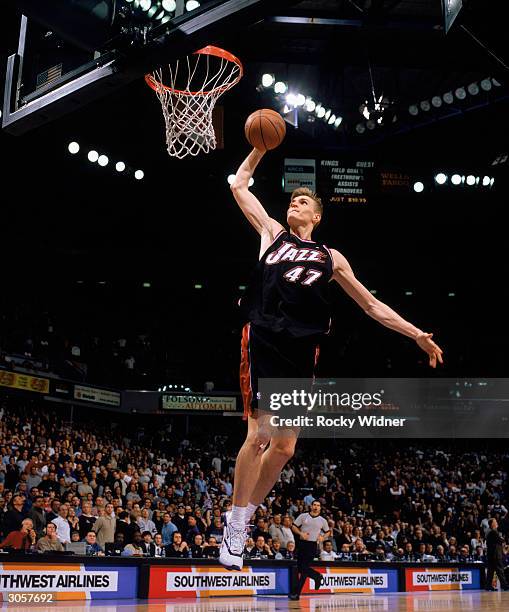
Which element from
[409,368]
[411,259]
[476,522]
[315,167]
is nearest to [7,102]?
[315,167]

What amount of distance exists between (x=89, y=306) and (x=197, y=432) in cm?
626

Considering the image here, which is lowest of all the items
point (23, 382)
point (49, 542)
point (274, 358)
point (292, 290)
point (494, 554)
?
point (494, 554)

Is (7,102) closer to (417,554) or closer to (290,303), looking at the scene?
(290,303)

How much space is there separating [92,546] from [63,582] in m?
1.02

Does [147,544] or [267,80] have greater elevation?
[267,80]

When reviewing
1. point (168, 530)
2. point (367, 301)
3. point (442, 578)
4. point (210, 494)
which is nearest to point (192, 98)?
point (367, 301)

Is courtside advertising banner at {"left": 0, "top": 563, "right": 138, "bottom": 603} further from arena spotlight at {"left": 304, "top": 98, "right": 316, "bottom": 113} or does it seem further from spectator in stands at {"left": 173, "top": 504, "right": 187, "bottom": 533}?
arena spotlight at {"left": 304, "top": 98, "right": 316, "bottom": 113}

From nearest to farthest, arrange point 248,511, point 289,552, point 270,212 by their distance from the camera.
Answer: point 248,511
point 289,552
point 270,212

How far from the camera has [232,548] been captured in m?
4.76

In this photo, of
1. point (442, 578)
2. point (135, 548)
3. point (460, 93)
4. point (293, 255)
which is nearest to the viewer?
point (293, 255)

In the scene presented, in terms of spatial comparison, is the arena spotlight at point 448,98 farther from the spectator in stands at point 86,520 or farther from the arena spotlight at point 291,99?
the spectator in stands at point 86,520

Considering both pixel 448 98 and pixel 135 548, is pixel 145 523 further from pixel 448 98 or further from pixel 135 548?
pixel 448 98

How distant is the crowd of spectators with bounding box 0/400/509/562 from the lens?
12.3 m

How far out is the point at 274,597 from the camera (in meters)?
12.3
